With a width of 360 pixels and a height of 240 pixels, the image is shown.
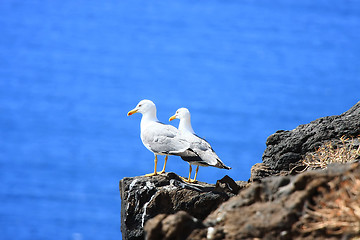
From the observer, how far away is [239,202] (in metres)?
2.67

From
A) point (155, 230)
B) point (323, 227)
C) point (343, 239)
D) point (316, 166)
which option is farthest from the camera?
point (316, 166)

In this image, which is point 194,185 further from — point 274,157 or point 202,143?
point 274,157

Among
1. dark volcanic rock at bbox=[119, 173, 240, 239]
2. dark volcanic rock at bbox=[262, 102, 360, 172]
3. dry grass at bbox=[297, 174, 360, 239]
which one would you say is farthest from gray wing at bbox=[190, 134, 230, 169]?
dry grass at bbox=[297, 174, 360, 239]

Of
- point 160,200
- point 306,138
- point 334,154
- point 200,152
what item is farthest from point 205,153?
point 334,154

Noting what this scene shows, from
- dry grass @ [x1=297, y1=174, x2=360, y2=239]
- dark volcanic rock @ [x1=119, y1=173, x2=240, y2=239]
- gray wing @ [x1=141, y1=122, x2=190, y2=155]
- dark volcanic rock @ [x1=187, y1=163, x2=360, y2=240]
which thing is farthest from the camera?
gray wing @ [x1=141, y1=122, x2=190, y2=155]

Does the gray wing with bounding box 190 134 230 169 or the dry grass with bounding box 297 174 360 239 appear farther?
the gray wing with bounding box 190 134 230 169

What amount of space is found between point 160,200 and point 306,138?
4.06 feet

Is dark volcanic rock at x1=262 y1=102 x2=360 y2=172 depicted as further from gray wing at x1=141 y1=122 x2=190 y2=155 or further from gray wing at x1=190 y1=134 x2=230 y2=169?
gray wing at x1=141 y1=122 x2=190 y2=155

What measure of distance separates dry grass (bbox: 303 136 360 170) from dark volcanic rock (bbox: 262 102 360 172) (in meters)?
0.07

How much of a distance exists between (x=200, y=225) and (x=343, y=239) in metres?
0.67

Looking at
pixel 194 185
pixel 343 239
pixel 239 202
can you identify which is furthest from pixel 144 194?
pixel 343 239

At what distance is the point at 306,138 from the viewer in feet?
14.2

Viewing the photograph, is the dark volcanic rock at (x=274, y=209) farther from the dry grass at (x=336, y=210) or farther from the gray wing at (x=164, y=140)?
the gray wing at (x=164, y=140)

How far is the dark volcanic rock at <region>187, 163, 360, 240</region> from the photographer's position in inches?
94.9
